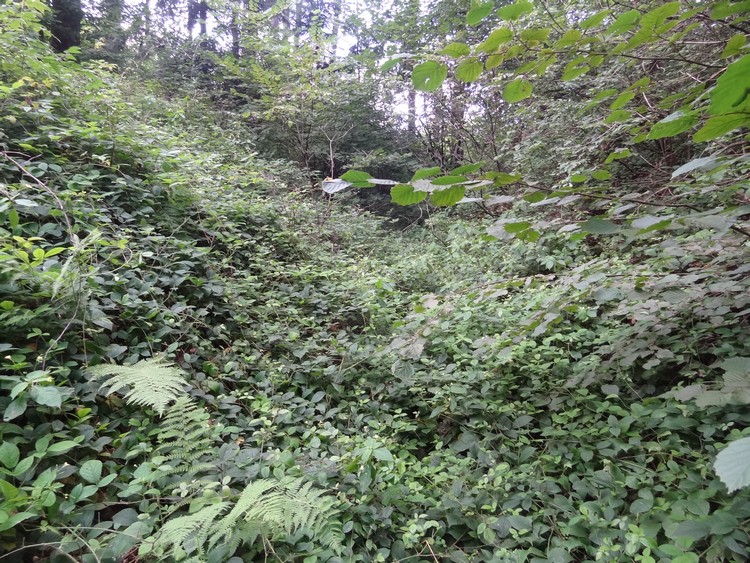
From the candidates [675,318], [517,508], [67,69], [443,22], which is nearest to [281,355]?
[517,508]

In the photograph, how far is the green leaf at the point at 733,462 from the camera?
62 cm

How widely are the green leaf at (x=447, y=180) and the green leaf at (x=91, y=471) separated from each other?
188cm

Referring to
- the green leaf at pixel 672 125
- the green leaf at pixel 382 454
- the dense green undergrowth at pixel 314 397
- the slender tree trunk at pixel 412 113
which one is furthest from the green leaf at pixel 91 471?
the slender tree trunk at pixel 412 113

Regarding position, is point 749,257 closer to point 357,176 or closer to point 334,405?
point 357,176

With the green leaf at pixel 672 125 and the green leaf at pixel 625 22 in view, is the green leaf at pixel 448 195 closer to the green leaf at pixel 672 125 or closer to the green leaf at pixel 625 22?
the green leaf at pixel 672 125

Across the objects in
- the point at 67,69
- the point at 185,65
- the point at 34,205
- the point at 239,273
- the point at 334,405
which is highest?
the point at 185,65

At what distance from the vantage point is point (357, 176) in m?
1.00

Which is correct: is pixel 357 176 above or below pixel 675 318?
above

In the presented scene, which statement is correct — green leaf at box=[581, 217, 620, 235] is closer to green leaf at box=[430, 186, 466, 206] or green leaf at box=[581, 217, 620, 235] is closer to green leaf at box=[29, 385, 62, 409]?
green leaf at box=[430, 186, 466, 206]

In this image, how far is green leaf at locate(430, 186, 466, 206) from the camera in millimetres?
1115

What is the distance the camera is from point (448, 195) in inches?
44.5

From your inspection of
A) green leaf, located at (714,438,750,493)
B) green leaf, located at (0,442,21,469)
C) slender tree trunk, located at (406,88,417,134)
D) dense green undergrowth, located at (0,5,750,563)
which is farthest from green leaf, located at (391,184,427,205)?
slender tree trunk, located at (406,88,417,134)

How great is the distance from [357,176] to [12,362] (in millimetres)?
2078

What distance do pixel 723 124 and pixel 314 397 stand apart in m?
2.48
